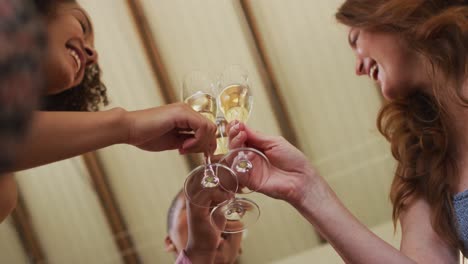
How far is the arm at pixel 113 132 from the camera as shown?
3.75 ft

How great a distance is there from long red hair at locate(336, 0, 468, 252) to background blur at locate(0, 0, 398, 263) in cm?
160

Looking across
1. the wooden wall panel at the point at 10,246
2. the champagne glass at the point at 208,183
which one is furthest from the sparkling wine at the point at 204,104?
the wooden wall panel at the point at 10,246

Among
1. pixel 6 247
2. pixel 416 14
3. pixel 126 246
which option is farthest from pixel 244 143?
pixel 6 247

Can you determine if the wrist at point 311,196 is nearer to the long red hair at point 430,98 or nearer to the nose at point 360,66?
the long red hair at point 430,98

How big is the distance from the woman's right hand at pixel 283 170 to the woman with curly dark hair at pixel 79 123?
9.1 inches

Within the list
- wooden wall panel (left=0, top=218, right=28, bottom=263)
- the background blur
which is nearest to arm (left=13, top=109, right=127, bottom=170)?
the background blur

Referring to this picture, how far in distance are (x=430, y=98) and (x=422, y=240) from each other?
18.9 inches

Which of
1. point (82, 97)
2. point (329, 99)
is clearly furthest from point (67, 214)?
point (82, 97)

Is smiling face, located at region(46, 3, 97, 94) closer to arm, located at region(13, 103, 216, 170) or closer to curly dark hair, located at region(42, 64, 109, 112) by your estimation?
arm, located at region(13, 103, 216, 170)

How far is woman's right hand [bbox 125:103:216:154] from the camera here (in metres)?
1.33

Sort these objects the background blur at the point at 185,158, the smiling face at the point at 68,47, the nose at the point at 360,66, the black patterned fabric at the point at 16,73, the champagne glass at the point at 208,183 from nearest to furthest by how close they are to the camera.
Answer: the black patterned fabric at the point at 16,73
the smiling face at the point at 68,47
the champagne glass at the point at 208,183
the nose at the point at 360,66
the background blur at the point at 185,158

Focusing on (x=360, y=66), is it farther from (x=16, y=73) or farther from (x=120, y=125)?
(x=16, y=73)

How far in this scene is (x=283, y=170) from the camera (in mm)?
1732

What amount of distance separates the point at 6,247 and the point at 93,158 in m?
0.97
